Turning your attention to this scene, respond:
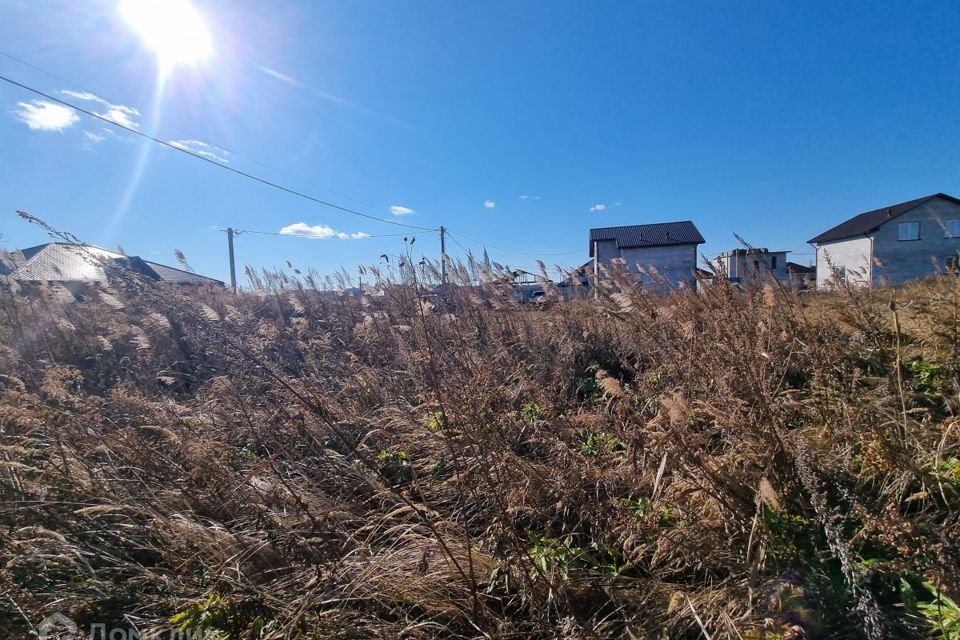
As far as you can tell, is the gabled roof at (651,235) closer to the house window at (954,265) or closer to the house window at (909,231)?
the house window at (909,231)

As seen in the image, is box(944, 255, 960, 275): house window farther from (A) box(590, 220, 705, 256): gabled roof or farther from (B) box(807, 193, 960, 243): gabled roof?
(B) box(807, 193, 960, 243): gabled roof

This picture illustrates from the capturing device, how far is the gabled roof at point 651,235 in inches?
1002

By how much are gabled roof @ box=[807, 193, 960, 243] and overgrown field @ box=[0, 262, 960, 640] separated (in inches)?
1186

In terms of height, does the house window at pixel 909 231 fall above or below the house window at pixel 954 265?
above

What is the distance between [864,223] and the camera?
2569 centimetres

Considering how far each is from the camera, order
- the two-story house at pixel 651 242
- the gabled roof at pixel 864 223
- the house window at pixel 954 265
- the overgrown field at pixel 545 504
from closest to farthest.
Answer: the overgrown field at pixel 545 504 → the house window at pixel 954 265 → the gabled roof at pixel 864 223 → the two-story house at pixel 651 242

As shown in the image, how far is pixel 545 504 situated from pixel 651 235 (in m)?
28.9

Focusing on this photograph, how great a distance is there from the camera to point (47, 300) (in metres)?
5.22

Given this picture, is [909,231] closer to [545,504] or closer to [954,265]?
[954,265]

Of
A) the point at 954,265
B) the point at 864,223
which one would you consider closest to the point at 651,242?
the point at 864,223

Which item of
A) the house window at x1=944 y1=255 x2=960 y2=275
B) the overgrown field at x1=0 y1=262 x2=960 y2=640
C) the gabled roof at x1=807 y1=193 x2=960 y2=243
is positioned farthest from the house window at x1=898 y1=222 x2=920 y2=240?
the overgrown field at x1=0 y1=262 x2=960 y2=640

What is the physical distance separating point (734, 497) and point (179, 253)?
5.95 metres

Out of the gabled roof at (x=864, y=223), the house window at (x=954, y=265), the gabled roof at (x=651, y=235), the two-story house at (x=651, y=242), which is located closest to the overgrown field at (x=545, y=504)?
the house window at (x=954, y=265)

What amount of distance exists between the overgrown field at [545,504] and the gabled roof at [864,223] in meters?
30.1
